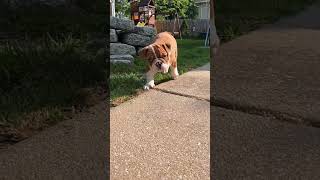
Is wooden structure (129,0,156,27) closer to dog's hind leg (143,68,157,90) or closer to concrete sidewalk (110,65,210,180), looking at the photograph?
dog's hind leg (143,68,157,90)

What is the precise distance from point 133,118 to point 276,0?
→ 378 inches

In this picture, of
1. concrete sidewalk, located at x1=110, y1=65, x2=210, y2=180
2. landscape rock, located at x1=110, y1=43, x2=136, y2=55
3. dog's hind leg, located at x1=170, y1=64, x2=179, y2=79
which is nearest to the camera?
concrete sidewalk, located at x1=110, y1=65, x2=210, y2=180

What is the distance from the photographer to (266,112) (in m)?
4.36

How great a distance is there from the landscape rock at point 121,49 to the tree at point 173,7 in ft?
3.19

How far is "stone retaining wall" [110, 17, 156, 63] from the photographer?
725 centimetres

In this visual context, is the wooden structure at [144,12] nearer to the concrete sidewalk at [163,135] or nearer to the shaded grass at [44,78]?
the shaded grass at [44,78]

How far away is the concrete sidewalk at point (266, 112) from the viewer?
326 centimetres

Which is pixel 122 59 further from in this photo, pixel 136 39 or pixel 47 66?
pixel 47 66

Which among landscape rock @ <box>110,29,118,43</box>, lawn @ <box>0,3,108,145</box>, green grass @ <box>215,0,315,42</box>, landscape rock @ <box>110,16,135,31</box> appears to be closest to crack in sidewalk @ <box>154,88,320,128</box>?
lawn @ <box>0,3,108,145</box>

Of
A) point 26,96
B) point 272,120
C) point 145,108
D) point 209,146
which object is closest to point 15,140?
point 26,96

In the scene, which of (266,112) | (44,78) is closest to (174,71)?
(44,78)

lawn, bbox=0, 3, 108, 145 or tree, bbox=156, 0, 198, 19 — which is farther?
tree, bbox=156, 0, 198, 19

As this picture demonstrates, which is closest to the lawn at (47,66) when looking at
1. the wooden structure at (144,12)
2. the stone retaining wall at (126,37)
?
the stone retaining wall at (126,37)

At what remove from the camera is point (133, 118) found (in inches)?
171
